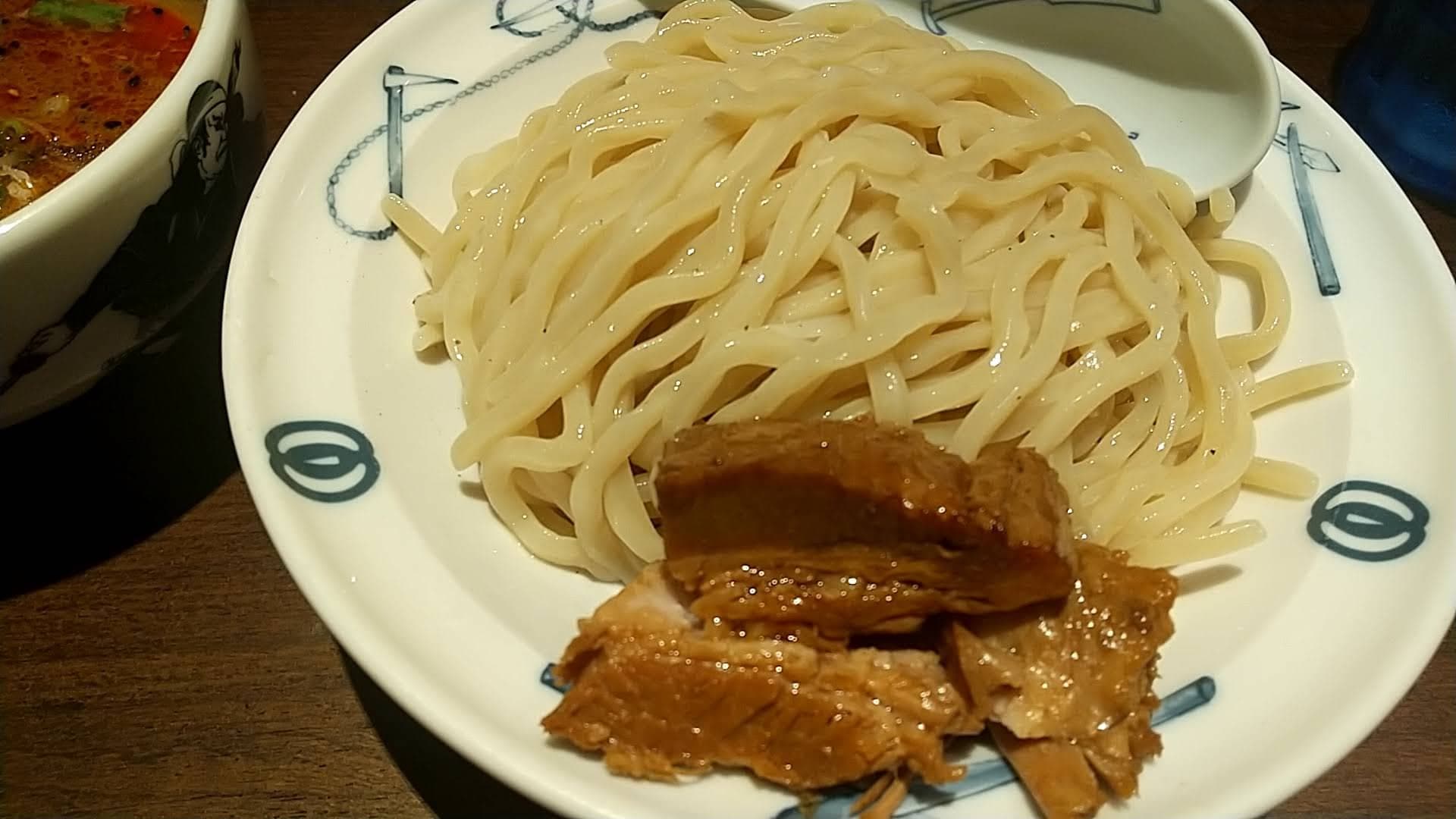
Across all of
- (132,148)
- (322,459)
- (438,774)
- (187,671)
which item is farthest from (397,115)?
(438,774)

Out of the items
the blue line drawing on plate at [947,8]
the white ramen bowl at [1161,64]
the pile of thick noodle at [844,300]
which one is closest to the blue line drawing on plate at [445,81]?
the pile of thick noodle at [844,300]

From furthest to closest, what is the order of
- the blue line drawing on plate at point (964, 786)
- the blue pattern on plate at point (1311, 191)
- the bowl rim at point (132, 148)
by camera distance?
the blue pattern on plate at point (1311, 191) < the bowl rim at point (132, 148) < the blue line drawing on plate at point (964, 786)

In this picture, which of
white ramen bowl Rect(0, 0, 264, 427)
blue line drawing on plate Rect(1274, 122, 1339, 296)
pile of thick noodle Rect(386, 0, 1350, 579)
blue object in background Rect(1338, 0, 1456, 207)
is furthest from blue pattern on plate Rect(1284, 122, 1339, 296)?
white ramen bowl Rect(0, 0, 264, 427)

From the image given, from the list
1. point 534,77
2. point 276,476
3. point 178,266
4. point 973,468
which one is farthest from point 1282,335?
point 178,266

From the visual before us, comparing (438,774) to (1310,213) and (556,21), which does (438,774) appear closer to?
(556,21)

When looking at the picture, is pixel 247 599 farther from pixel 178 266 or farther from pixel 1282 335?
pixel 1282 335

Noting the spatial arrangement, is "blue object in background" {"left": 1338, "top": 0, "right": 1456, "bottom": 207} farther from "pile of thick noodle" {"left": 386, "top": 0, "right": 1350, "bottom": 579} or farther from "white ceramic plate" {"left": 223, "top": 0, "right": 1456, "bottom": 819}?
"pile of thick noodle" {"left": 386, "top": 0, "right": 1350, "bottom": 579}

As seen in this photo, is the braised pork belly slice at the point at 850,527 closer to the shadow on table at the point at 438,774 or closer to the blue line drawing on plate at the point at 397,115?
the shadow on table at the point at 438,774

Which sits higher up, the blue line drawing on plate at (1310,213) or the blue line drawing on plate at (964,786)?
the blue line drawing on plate at (1310,213)
